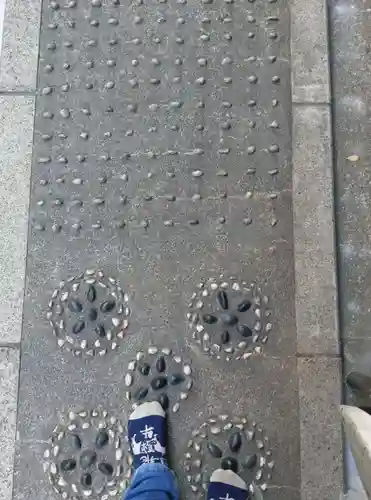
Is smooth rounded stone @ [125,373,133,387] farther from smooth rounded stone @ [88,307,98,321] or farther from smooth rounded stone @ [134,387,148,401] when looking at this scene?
smooth rounded stone @ [88,307,98,321]

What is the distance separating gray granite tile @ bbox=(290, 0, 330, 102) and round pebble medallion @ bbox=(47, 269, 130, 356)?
65 cm

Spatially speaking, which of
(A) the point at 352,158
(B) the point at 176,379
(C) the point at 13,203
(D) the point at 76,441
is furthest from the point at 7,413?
(A) the point at 352,158

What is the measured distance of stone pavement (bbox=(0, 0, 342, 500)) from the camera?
1307mm

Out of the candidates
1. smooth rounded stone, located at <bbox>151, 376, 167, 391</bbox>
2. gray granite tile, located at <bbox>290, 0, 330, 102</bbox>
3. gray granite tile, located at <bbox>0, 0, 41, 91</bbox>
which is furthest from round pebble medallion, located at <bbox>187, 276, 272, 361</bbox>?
gray granite tile, located at <bbox>0, 0, 41, 91</bbox>

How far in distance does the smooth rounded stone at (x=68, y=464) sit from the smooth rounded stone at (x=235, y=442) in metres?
0.35

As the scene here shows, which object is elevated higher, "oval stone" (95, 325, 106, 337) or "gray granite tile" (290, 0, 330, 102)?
"gray granite tile" (290, 0, 330, 102)

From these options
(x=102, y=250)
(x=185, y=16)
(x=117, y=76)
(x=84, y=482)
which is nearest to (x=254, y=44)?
(x=185, y=16)

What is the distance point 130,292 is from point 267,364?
0.36 metres

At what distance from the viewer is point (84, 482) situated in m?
1.29

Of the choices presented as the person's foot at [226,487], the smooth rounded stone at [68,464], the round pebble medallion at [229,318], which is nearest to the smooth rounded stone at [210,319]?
the round pebble medallion at [229,318]

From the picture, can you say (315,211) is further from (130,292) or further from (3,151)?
(3,151)

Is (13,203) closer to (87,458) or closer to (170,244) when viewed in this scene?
(170,244)

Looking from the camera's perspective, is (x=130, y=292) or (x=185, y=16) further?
(x=185, y=16)

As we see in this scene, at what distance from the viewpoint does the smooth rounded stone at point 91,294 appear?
136 cm
